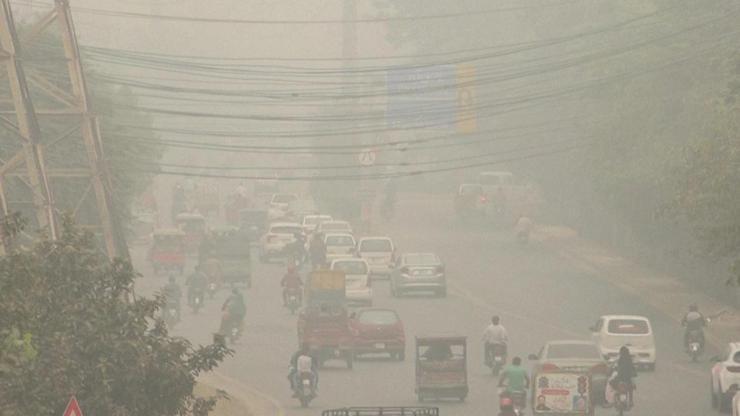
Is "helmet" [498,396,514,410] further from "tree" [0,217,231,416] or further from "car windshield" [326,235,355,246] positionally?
"car windshield" [326,235,355,246]

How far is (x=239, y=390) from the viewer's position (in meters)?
43.0

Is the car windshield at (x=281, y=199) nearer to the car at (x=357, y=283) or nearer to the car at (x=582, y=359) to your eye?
the car at (x=357, y=283)

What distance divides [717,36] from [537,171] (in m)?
32.1

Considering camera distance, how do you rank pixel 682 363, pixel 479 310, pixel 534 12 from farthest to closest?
1. pixel 534 12
2. pixel 479 310
3. pixel 682 363

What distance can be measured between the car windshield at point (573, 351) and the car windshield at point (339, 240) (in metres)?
32.5

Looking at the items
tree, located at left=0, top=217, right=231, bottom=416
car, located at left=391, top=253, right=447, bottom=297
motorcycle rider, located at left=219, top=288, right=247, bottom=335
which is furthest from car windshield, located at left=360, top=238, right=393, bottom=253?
tree, located at left=0, top=217, right=231, bottom=416

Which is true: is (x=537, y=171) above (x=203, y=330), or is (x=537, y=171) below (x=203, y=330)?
above

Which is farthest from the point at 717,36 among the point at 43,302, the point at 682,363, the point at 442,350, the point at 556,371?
the point at 43,302

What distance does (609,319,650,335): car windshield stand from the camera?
45281mm

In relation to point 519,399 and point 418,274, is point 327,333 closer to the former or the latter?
point 519,399

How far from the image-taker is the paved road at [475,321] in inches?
1599

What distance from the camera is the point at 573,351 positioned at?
38000 mm

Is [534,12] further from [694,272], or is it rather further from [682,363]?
[682,363]

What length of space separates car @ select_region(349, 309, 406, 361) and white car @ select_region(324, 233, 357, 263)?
20.9 m
